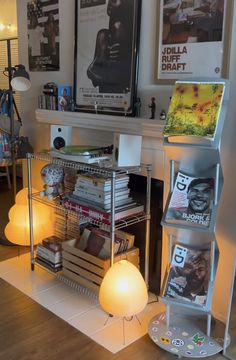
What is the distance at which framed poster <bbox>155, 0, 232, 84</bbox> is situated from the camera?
1871 millimetres

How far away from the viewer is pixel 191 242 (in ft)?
6.36

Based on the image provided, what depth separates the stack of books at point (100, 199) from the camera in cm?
216

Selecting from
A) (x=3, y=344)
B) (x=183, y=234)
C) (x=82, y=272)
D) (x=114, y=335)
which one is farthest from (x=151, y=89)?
(x=3, y=344)

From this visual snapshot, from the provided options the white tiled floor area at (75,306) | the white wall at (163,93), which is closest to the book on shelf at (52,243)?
the white tiled floor area at (75,306)

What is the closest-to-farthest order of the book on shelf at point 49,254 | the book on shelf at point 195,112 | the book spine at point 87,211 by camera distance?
the book on shelf at point 195,112, the book spine at point 87,211, the book on shelf at point 49,254

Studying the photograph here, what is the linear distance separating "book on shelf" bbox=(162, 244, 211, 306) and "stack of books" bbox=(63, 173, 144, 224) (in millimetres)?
412

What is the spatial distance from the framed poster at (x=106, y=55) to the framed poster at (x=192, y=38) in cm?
19

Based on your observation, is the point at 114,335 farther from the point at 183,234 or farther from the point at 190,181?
the point at 190,181

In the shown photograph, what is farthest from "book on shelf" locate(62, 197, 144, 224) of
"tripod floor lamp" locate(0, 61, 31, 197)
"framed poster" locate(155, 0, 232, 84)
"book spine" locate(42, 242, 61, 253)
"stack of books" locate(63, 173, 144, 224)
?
"tripod floor lamp" locate(0, 61, 31, 197)

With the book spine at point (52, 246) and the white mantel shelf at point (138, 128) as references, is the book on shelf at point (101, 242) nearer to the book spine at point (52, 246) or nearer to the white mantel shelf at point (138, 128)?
the book spine at point (52, 246)

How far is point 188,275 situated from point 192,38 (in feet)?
3.92

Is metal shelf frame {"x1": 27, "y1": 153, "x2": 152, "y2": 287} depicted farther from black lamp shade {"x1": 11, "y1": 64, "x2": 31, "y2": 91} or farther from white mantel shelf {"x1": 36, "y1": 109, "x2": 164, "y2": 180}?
black lamp shade {"x1": 11, "y1": 64, "x2": 31, "y2": 91}

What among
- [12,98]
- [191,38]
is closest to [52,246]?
[12,98]

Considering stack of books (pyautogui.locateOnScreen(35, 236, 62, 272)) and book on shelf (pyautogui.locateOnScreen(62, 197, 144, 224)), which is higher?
book on shelf (pyautogui.locateOnScreen(62, 197, 144, 224))
